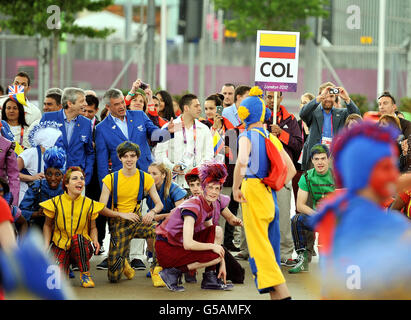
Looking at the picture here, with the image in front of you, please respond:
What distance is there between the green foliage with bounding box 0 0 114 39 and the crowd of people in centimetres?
973

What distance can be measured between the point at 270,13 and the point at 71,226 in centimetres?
2112

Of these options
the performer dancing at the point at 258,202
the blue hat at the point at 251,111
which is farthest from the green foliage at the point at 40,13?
the performer dancing at the point at 258,202

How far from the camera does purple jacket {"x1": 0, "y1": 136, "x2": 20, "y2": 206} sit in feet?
27.9

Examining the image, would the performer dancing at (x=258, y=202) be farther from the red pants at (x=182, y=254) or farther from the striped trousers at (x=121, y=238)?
the striped trousers at (x=121, y=238)

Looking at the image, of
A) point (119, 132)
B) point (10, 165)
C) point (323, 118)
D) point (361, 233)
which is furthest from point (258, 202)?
point (361, 233)

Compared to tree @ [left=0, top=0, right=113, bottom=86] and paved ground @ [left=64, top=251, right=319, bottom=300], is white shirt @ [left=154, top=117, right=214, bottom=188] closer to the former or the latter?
paved ground @ [left=64, top=251, right=319, bottom=300]

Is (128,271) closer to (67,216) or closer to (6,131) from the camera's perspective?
(67,216)

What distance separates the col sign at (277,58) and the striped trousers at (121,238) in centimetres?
277

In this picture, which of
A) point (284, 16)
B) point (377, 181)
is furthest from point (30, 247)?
point (284, 16)

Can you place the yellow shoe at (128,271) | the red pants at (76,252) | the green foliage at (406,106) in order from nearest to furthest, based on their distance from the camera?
1. the red pants at (76,252)
2. the yellow shoe at (128,271)
3. the green foliage at (406,106)

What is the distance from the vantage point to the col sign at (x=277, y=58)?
10836 mm

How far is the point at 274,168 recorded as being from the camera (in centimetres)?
710

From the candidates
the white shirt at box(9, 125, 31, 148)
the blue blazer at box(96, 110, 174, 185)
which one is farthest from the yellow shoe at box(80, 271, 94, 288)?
the white shirt at box(9, 125, 31, 148)
